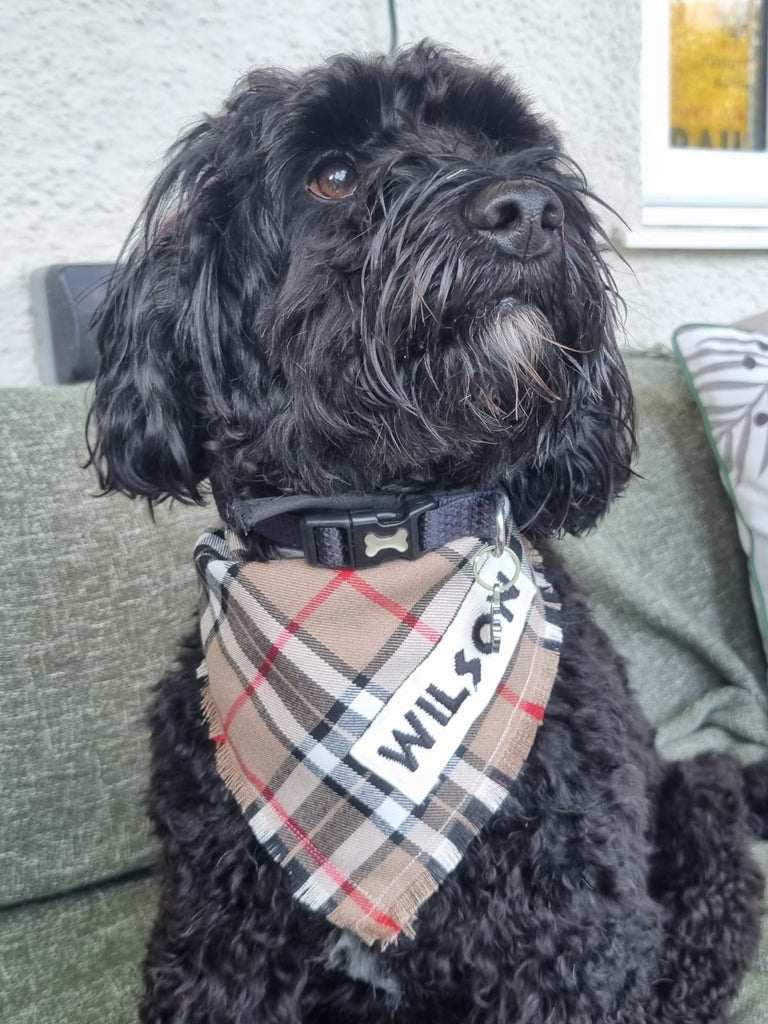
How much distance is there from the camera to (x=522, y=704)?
878 mm

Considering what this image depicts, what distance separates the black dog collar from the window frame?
153 centimetres

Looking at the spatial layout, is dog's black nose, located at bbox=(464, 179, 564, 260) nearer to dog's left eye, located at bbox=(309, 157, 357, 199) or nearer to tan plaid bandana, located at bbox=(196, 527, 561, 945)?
dog's left eye, located at bbox=(309, 157, 357, 199)

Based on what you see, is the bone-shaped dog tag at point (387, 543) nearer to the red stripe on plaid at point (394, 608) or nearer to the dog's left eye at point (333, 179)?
the red stripe on plaid at point (394, 608)

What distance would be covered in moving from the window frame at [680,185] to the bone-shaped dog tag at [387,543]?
5.16 feet

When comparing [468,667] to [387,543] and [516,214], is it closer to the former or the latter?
[387,543]

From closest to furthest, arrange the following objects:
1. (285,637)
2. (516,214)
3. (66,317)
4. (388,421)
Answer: (516,214) < (388,421) < (285,637) < (66,317)

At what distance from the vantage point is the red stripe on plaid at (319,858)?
815 mm

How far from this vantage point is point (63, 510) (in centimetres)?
125

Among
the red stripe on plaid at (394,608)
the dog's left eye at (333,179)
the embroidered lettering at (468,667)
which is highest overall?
the dog's left eye at (333,179)

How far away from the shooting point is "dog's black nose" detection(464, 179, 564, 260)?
684mm

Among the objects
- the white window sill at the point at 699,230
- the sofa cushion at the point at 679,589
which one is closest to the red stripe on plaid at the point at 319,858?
the sofa cushion at the point at 679,589

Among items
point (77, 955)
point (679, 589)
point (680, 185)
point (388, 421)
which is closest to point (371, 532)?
point (388, 421)

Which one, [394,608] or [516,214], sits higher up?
[516,214]

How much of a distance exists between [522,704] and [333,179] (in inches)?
21.6
